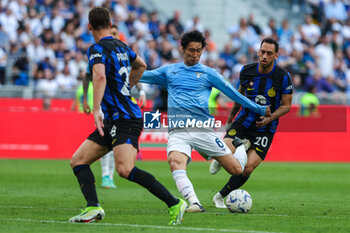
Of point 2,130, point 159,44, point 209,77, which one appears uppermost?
point 209,77

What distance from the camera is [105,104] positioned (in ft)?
24.5

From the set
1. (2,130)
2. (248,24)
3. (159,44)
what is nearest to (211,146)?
(2,130)

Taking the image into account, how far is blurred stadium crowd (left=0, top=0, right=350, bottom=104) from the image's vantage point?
21.3 meters

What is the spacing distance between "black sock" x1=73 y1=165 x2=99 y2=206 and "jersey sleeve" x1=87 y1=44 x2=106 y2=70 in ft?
3.93

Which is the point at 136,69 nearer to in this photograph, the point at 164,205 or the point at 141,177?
the point at 141,177

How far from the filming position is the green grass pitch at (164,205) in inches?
287

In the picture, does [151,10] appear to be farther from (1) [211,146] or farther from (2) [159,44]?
(1) [211,146]

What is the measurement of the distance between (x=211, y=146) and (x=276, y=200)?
2878 millimetres

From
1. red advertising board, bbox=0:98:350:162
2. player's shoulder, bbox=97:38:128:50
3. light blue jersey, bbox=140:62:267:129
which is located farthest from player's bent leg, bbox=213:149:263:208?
red advertising board, bbox=0:98:350:162

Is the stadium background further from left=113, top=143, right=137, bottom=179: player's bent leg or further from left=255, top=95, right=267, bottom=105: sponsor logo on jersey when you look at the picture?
left=113, top=143, right=137, bottom=179: player's bent leg

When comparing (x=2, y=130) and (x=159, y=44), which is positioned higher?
(x=159, y=44)

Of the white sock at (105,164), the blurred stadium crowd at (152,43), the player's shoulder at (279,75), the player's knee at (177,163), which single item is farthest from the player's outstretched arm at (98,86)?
the blurred stadium crowd at (152,43)

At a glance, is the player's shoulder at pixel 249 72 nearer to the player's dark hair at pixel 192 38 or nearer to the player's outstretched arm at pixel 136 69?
the player's dark hair at pixel 192 38

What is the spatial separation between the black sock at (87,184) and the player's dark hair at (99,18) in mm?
1586
